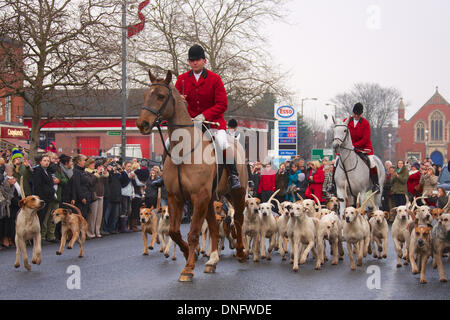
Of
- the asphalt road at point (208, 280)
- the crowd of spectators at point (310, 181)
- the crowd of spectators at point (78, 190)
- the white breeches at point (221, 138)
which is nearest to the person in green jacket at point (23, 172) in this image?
the crowd of spectators at point (78, 190)

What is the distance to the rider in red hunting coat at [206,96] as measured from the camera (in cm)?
1025

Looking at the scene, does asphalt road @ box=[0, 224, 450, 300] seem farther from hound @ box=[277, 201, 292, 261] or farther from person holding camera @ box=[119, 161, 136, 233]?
person holding camera @ box=[119, 161, 136, 233]

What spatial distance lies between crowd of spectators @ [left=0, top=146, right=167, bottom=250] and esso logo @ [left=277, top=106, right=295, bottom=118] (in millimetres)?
6807

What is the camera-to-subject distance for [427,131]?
103438mm

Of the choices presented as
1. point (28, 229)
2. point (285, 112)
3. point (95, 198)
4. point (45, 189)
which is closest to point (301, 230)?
point (28, 229)

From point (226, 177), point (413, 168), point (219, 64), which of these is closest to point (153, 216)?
point (226, 177)

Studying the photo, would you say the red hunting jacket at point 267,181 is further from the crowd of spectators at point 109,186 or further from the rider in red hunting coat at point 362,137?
the rider in red hunting coat at point 362,137

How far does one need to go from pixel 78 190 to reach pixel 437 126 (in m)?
96.1

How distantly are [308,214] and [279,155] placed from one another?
13.9 meters

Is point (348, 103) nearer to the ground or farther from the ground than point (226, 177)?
farther from the ground

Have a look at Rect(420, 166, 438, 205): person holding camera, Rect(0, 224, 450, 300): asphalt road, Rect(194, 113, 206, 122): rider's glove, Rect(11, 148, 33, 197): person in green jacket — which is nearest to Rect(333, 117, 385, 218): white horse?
Rect(0, 224, 450, 300): asphalt road

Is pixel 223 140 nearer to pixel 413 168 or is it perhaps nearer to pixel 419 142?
pixel 413 168

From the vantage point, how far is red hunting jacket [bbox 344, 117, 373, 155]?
48.9ft

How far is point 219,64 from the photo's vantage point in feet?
132
